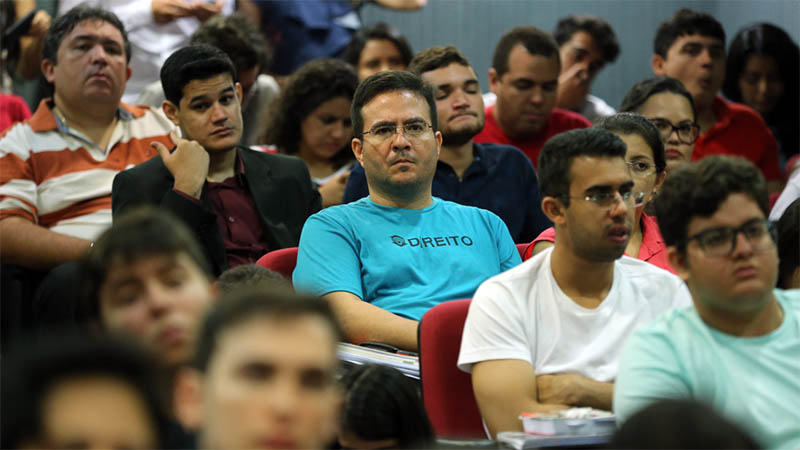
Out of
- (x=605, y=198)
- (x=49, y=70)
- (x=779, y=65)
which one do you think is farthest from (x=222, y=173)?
(x=779, y=65)

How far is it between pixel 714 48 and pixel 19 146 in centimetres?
265

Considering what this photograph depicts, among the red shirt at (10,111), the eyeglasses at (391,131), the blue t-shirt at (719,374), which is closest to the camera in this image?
the blue t-shirt at (719,374)

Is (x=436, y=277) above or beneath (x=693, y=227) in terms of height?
beneath

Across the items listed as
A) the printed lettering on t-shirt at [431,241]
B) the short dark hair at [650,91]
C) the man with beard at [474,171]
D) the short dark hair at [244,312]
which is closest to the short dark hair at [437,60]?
the man with beard at [474,171]

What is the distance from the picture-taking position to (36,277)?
9.42 feet

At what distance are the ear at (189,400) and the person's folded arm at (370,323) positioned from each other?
1044 millimetres

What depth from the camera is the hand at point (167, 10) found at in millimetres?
3902

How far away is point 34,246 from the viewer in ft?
9.27

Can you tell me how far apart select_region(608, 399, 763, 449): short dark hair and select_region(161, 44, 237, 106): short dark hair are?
2078 mm

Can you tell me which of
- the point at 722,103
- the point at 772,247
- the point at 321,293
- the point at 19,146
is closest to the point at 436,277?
the point at 321,293

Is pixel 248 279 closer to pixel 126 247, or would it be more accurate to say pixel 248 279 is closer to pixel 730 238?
pixel 126 247

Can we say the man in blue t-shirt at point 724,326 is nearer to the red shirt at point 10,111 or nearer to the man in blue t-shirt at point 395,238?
the man in blue t-shirt at point 395,238

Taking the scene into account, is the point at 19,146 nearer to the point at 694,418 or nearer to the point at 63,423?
the point at 63,423

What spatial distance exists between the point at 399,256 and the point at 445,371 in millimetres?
527
